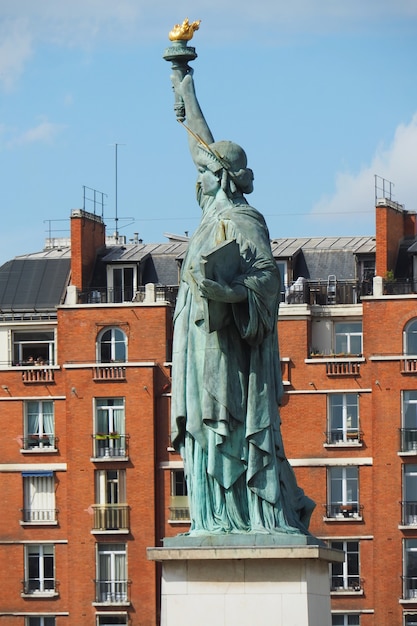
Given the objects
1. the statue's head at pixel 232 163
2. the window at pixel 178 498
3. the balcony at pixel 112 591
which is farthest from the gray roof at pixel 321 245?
the statue's head at pixel 232 163

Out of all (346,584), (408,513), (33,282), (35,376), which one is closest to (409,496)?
(408,513)

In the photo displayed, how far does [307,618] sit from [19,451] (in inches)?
2400

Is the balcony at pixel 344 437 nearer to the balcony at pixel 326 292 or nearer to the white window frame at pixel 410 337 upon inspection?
the white window frame at pixel 410 337

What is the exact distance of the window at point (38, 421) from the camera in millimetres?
94500

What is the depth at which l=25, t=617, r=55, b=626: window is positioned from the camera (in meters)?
92.8

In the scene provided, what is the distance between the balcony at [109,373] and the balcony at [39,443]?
10.2 ft

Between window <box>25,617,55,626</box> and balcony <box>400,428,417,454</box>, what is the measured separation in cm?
1483

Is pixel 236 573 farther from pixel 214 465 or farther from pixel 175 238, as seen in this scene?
pixel 175 238

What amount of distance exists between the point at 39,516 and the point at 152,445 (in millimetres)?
5247

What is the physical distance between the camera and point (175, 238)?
104m

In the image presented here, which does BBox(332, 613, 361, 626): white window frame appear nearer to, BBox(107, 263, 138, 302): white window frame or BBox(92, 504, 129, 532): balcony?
BBox(92, 504, 129, 532): balcony

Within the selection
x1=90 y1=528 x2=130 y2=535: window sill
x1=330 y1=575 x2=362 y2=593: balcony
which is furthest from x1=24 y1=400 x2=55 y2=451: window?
x1=330 y1=575 x2=362 y2=593: balcony

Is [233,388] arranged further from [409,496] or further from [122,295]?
[122,295]

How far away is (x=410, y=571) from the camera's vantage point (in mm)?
90062
